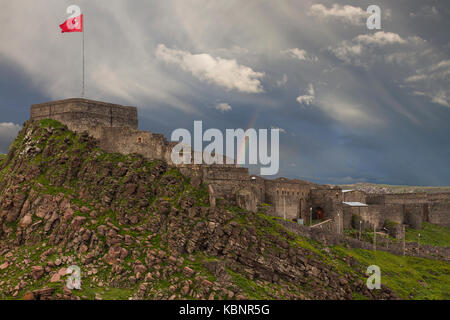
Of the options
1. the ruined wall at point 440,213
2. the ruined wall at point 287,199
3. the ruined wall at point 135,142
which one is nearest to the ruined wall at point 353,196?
the ruined wall at point 287,199

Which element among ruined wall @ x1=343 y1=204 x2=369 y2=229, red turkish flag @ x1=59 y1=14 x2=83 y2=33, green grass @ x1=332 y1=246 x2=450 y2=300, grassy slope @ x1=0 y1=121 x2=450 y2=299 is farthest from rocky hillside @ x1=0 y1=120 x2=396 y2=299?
ruined wall @ x1=343 y1=204 x2=369 y2=229

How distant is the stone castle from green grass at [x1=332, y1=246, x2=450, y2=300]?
928cm

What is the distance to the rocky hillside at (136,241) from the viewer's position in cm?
4494

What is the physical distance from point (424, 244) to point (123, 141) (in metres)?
62.9

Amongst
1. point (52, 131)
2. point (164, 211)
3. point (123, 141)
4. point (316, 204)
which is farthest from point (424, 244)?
point (52, 131)

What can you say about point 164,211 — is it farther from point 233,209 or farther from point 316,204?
point 316,204

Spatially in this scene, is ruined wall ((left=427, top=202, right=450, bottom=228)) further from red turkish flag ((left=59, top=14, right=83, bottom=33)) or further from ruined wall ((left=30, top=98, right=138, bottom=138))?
red turkish flag ((left=59, top=14, right=83, bottom=33))

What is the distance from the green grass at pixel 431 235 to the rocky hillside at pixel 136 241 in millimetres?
30992

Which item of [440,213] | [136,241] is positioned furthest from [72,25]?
[440,213]

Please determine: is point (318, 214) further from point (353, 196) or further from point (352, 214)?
point (353, 196)

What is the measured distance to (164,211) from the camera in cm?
5372

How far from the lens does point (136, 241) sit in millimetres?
49625

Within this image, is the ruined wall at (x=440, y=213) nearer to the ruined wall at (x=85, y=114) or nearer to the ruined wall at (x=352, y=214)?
the ruined wall at (x=352, y=214)

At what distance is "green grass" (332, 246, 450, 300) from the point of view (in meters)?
58.7
